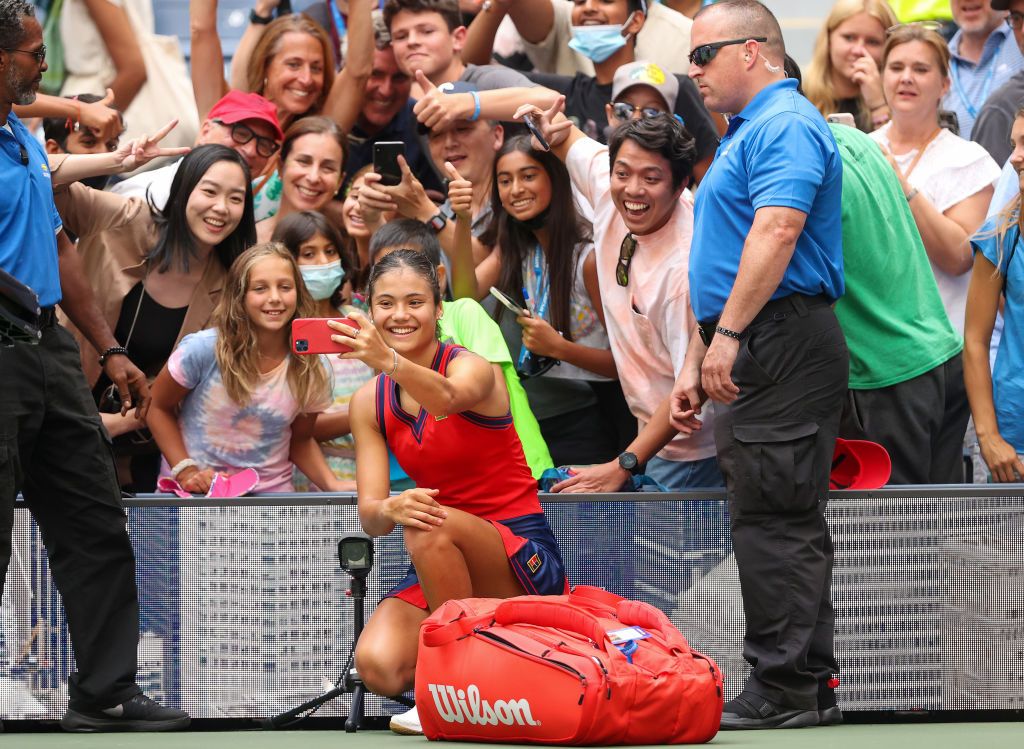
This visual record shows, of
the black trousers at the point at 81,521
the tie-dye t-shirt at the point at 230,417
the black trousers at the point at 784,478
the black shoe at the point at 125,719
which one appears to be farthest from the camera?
the tie-dye t-shirt at the point at 230,417

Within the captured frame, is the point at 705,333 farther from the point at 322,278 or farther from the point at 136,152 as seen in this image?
the point at 136,152

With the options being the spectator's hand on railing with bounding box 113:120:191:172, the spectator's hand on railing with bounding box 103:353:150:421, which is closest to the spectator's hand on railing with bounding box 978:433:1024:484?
the spectator's hand on railing with bounding box 103:353:150:421

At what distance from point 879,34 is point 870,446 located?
274cm

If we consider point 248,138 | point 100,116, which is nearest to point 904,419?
point 248,138

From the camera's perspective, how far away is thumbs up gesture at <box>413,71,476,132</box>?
5.66 meters

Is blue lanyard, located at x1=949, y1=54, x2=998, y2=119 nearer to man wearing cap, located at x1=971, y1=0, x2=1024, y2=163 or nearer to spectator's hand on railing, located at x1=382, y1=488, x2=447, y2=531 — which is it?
man wearing cap, located at x1=971, y1=0, x2=1024, y2=163

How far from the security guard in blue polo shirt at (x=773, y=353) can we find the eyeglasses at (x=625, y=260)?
0.73 m

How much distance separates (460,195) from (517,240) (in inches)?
14.7

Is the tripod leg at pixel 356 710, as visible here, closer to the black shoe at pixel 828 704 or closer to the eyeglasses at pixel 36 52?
the black shoe at pixel 828 704

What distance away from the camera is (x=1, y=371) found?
434 centimetres

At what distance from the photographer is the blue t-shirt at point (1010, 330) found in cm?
507

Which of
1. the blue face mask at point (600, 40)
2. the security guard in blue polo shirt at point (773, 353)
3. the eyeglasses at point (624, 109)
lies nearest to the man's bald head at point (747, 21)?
the security guard in blue polo shirt at point (773, 353)

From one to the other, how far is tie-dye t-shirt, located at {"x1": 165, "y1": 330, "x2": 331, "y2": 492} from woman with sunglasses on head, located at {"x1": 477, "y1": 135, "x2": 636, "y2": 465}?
91cm

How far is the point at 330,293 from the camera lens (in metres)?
5.84
